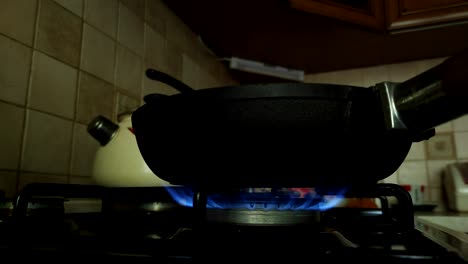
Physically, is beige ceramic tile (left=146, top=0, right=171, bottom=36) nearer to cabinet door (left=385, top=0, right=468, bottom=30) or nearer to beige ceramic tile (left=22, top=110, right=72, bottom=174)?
beige ceramic tile (left=22, top=110, right=72, bottom=174)

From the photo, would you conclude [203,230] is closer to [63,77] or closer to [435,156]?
[63,77]

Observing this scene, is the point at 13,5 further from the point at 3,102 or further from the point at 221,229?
the point at 221,229

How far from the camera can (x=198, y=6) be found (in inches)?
42.6

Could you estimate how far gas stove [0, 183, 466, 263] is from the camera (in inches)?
10.3

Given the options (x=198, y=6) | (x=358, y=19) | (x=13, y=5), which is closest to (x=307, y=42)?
(x=358, y=19)

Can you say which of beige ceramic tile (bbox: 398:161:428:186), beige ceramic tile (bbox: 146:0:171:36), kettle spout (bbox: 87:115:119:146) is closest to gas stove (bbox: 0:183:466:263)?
kettle spout (bbox: 87:115:119:146)

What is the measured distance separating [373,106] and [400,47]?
108 centimetres

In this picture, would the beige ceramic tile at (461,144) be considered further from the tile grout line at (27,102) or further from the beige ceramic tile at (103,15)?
the tile grout line at (27,102)

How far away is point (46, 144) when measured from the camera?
0.66m

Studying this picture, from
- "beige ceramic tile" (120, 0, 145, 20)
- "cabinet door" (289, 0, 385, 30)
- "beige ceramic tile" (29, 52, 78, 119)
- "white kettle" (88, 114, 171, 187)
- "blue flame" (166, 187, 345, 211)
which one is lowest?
"blue flame" (166, 187, 345, 211)

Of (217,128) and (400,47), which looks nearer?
(217,128)

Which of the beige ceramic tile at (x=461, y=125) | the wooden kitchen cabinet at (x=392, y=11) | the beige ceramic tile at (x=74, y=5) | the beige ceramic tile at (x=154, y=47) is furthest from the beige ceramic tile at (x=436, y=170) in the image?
the beige ceramic tile at (x=74, y=5)

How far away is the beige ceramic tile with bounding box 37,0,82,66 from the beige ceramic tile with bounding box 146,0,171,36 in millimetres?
280

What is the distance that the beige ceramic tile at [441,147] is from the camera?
1302 millimetres
